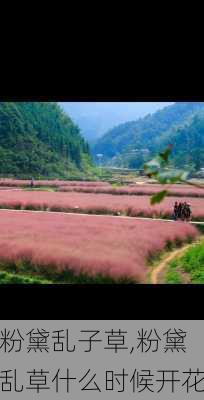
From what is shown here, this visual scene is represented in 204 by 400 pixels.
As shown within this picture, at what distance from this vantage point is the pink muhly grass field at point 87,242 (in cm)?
551

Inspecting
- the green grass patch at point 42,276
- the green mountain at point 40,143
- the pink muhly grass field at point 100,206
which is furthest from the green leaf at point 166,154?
the green mountain at point 40,143

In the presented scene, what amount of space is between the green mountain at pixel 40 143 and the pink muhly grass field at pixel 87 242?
20.4 meters

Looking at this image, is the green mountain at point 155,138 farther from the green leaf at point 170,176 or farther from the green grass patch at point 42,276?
the green leaf at point 170,176

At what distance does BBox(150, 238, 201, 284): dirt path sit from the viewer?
Answer: 569cm

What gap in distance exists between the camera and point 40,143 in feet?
114

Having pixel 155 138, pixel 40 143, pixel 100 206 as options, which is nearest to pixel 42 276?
pixel 100 206

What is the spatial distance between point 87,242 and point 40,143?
→ 95.2 ft

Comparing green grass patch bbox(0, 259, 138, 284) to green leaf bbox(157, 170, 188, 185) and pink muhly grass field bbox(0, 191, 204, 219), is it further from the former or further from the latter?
pink muhly grass field bbox(0, 191, 204, 219)

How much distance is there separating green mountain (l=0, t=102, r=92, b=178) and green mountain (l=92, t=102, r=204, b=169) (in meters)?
4.58
